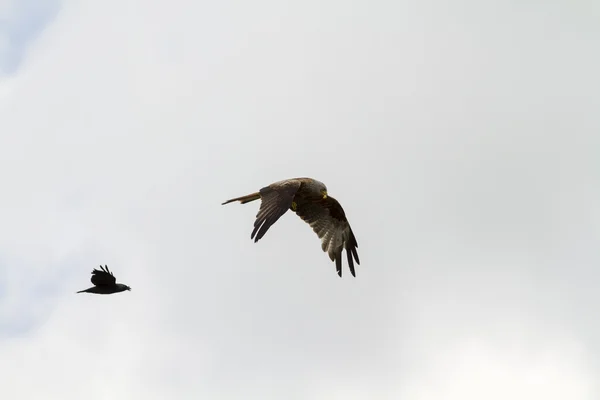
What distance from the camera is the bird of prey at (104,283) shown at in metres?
21.2

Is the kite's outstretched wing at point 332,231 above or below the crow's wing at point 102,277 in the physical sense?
above

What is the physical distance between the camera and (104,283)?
21.3 m

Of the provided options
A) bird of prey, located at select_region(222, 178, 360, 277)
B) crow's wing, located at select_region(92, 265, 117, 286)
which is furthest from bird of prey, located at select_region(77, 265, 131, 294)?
bird of prey, located at select_region(222, 178, 360, 277)

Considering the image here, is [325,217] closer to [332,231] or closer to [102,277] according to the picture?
[332,231]

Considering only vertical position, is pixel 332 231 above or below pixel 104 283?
above

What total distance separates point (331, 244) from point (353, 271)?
35.6 inches

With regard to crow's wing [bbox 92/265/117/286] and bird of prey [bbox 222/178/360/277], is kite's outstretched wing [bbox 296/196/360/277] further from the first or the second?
crow's wing [bbox 92/265/117/286]

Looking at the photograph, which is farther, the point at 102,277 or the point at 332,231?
the point at 332,231

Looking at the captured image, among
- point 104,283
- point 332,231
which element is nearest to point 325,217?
point 332,231

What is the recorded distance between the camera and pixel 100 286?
21.4 metres

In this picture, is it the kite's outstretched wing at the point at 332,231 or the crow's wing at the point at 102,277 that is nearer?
the crow's wing at the point at 102,277

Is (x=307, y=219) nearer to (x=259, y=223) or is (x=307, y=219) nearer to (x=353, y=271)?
(x=353, y=271)

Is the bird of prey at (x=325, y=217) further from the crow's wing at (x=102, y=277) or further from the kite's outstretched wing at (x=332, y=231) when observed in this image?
the crow's wing at (x=102, y=277)

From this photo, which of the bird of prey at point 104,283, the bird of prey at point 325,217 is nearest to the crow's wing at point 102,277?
the bird of prey at point 104,283
